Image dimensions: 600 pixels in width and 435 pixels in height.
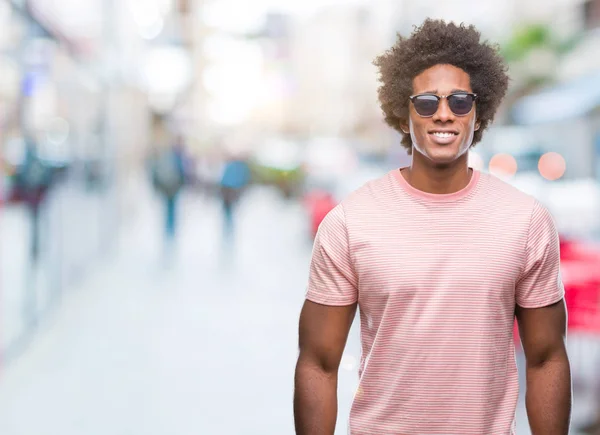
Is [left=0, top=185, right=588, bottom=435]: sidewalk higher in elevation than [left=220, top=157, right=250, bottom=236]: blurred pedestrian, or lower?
lower

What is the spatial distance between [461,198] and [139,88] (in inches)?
1152

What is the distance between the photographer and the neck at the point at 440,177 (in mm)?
2607

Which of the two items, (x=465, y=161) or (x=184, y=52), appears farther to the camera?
(x=184, y=52)

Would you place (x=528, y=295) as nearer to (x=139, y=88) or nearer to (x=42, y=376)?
(x=42, y=376)

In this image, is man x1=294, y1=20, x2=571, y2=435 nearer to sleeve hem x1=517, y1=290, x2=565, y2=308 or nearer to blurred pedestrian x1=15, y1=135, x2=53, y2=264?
sleeve hem x1=517, y1=290, x2=565, y2=308

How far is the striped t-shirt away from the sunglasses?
19cm

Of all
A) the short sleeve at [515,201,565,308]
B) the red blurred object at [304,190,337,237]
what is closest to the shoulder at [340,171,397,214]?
the short sleeve at [515,201,565,308]

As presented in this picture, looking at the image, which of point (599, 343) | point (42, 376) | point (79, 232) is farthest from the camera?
point (79, 232)

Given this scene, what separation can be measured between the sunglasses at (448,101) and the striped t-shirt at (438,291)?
0.61 feet

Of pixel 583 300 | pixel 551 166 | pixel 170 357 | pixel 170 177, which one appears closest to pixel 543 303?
pixel 583 300

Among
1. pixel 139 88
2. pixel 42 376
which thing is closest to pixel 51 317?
pixel 42 376

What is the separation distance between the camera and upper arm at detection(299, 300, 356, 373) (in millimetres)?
2613

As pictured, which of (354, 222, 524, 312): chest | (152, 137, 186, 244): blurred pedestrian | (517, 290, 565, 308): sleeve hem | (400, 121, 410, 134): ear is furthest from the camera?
(152, 137, 186, 244): blurred pedestrian

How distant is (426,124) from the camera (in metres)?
2.63
